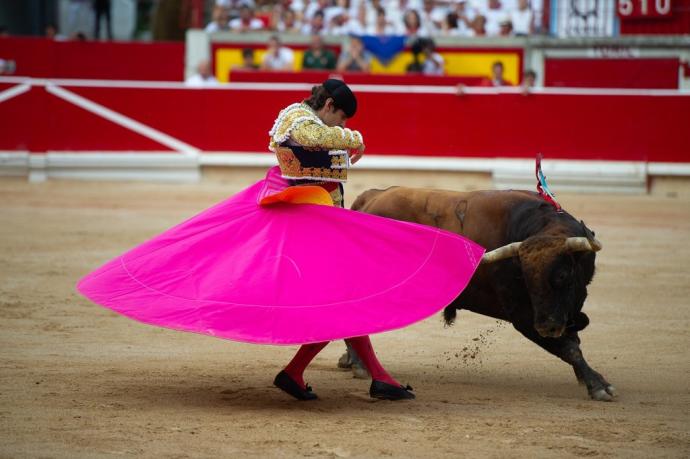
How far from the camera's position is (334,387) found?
442 centimetres

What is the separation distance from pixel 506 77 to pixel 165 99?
418 cm

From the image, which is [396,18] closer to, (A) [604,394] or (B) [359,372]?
(B) [359,372]

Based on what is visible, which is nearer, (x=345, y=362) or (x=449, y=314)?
(x=449, y=314)

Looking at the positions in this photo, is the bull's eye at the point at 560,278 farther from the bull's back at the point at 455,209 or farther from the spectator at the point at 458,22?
the spectator at the point at 458,22

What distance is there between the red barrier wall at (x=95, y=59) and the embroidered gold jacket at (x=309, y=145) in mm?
10411

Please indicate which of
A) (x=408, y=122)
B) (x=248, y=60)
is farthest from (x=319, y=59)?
(x=408, y=122)

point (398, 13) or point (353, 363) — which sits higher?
point (398, 13)

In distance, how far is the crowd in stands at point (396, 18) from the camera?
1348 centimetres

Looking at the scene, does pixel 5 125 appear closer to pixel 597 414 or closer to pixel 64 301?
pixel 64 301

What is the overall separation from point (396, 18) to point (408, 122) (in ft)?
8.30

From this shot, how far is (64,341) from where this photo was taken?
5145 mm

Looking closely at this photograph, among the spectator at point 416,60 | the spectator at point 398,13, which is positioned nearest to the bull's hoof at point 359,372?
the spectator at point 416,60

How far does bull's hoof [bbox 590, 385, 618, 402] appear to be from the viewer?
164 inches

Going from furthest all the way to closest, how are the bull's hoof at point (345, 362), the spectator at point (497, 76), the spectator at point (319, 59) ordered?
the spectator at point (319, 59)
the spectator at point (497, 76)
the bull's hoof at point (345, 362)
